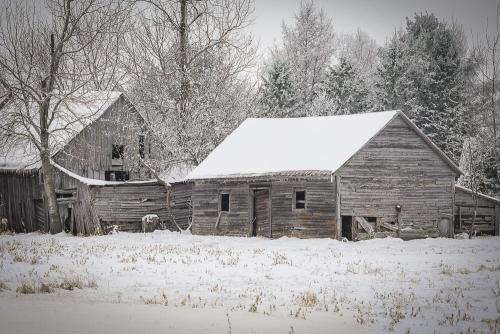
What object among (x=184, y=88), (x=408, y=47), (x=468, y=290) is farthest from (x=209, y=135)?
(x=468, y=290)

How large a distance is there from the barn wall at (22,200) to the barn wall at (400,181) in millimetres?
18419

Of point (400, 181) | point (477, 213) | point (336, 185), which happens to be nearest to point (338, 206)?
point (336, 185)

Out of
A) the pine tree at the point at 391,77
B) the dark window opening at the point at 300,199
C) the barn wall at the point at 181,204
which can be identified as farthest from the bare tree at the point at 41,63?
the pine tree at the point at 391,77

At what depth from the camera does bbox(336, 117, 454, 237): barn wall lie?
27641 mm

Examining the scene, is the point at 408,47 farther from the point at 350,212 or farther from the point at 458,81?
the point at 350,212

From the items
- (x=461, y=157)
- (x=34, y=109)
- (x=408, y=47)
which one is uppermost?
(x=408, y=47)

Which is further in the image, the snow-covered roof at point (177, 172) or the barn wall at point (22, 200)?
the snow-covered roof at point (177, 172)

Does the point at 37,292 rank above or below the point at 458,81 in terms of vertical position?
below

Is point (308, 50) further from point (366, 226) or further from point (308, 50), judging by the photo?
point (366, 226)

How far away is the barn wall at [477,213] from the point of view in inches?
1261

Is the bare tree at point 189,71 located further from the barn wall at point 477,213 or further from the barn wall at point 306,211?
the barn wall at point 477,213

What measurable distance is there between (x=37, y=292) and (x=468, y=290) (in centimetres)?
925

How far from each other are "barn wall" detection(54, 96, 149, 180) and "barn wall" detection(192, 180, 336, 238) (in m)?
7.72

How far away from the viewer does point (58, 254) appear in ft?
60.1
